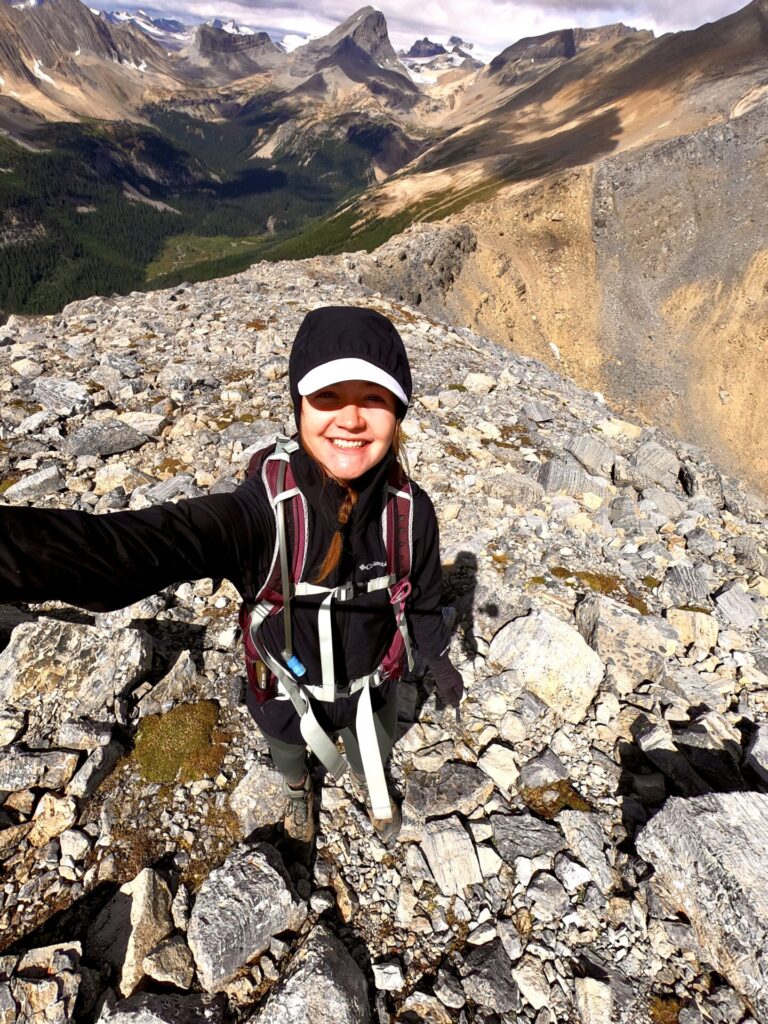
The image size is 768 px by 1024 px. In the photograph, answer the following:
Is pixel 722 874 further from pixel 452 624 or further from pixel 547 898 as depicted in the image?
pixel 452 624

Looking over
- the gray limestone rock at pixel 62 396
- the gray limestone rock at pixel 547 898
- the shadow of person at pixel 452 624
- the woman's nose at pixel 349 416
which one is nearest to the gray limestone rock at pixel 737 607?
the shadow of person at pixel 452 624

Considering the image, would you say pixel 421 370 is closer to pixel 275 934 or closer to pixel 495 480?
pixel 495 480

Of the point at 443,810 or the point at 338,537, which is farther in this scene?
the point at 443,810

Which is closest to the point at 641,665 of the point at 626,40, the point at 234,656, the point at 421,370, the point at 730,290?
the point at 234,656

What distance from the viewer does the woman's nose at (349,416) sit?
2.75 metres

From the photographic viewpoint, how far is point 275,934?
3.70m

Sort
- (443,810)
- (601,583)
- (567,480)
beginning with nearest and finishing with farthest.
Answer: (443,810), (601,583), (567,480)

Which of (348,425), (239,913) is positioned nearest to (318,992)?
(239,913)

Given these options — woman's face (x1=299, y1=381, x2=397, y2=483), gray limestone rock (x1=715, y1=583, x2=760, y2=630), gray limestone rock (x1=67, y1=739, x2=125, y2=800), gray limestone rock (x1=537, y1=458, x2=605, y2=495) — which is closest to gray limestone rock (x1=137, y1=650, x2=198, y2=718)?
gray limestone rock (x1=67, y1=739, x2=125, y2=800)

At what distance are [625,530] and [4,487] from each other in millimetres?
10741

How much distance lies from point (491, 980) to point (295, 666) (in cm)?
271

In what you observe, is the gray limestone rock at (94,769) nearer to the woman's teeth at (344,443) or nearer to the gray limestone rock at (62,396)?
the woman's teeth at (344,443)

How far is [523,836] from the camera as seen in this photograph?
→ 4570 mm

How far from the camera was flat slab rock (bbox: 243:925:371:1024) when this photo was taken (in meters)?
3.19
